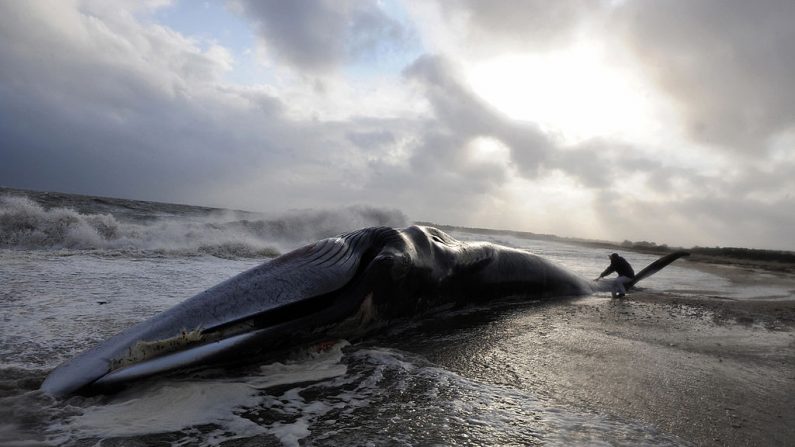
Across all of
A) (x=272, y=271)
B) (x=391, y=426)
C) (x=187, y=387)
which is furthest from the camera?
(x=272, y=271)

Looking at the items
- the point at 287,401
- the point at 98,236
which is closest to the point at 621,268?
the point at 287,401

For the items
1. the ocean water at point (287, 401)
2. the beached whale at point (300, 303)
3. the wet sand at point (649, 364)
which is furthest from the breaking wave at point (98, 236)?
the wet sand at point (649, 364)

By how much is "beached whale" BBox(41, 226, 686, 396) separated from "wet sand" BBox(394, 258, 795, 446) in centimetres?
37

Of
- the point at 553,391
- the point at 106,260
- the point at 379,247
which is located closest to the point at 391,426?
the point at 553,391

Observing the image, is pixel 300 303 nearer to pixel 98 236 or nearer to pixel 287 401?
pixel 287 401

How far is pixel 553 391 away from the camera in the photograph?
2346 mm

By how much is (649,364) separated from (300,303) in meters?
2.21

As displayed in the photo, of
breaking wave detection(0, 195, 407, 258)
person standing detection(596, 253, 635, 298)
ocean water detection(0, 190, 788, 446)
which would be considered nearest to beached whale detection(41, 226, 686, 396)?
ocean water detection(0, 190, 788, 446)

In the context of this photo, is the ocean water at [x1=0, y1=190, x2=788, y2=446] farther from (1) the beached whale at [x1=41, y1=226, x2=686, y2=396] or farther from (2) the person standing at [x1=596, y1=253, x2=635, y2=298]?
(2) the person standing at [x1=596, y1=253, x2=635, y2=298]

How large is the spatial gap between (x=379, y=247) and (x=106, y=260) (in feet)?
18.0

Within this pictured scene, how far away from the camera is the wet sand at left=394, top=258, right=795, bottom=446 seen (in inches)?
83.0

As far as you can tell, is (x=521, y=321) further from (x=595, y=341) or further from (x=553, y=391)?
(x=553, y=391)

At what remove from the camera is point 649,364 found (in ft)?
9.69

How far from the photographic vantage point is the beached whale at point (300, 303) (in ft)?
7.51
